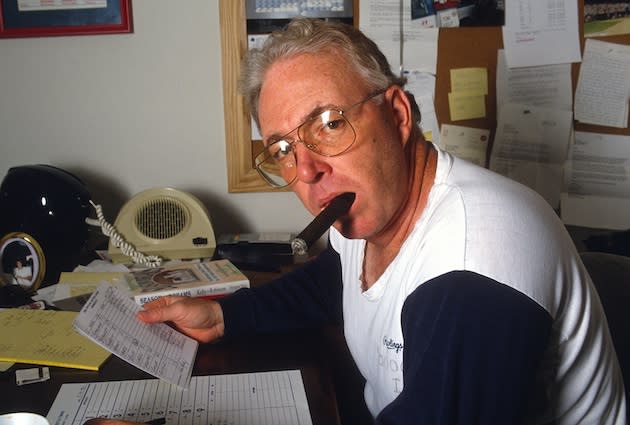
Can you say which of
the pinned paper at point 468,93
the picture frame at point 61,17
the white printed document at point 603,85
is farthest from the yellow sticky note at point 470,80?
the picture frame at point 61,17

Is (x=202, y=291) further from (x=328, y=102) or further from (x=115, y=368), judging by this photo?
(x=328, y=102)

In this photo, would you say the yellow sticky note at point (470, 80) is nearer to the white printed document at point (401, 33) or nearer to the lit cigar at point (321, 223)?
the white printed document at point (401, 33)

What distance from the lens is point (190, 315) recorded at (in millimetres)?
1036

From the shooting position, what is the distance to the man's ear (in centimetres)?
87

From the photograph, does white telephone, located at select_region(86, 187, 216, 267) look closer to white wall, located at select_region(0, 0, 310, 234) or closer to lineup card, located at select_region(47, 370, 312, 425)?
white wall, located at select_region(0, 0, 310, 234)

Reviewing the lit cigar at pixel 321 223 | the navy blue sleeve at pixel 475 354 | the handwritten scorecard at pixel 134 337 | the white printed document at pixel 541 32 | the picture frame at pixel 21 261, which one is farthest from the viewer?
the white printed document at pixel 541 32

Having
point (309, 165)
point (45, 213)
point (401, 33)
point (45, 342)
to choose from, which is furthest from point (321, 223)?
point (401, 33)

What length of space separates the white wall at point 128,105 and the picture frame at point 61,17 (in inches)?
1.2

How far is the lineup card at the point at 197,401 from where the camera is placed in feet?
2.59

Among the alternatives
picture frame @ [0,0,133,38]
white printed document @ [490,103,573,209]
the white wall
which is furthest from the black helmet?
white printed document @ [490,103,573,209]

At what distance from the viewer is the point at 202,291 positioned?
117 centimetres

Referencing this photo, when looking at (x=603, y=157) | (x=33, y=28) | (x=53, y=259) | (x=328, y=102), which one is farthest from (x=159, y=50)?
(x=603, y=157)

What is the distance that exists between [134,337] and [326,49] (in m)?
0.58

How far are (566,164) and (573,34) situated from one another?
1.31 ft
